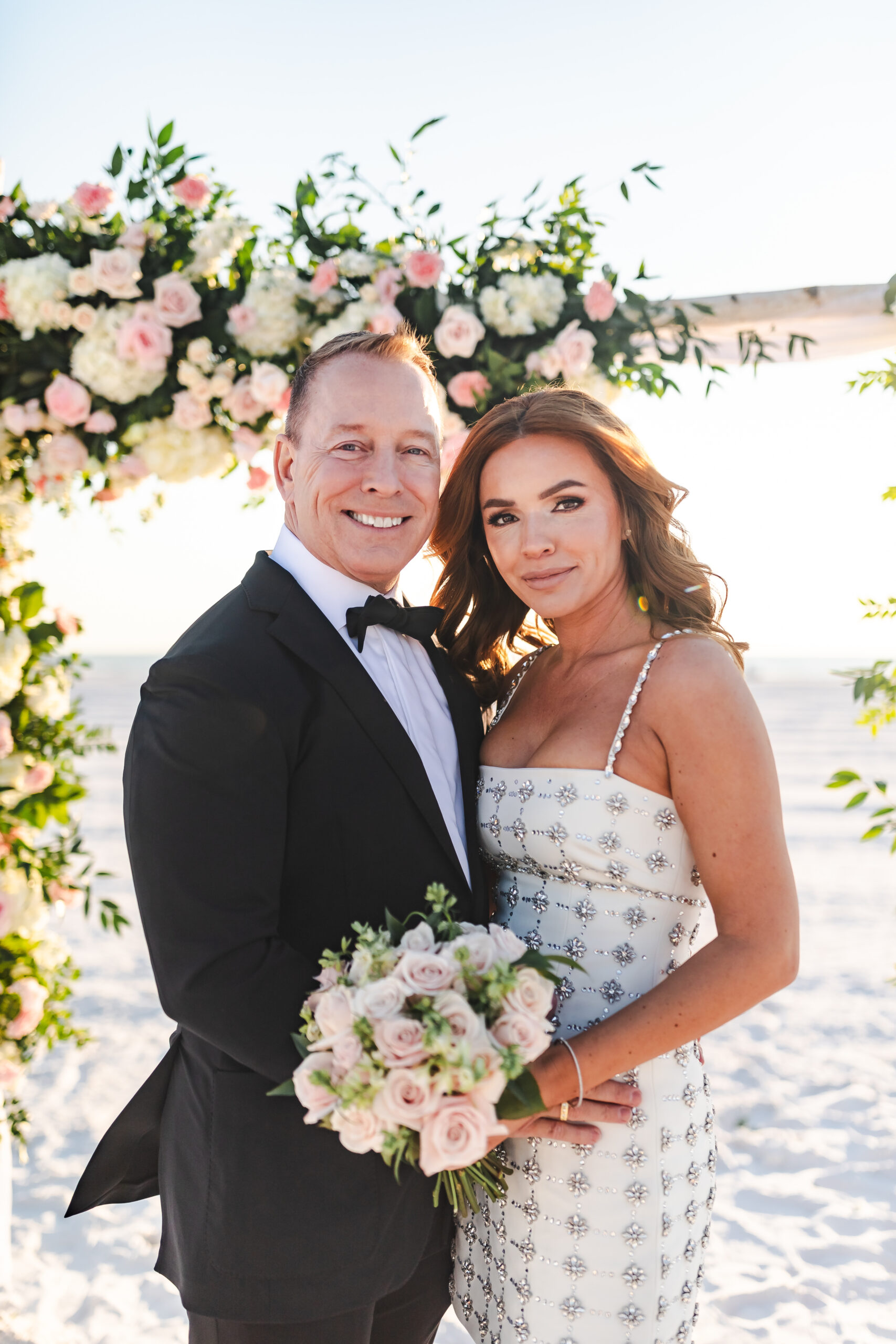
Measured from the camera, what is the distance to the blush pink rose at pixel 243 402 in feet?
12.3

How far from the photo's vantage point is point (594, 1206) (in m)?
2.18

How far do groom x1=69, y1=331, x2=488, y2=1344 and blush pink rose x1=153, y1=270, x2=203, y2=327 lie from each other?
1502mm

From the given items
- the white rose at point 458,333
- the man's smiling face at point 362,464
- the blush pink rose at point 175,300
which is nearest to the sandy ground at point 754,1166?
the man's smiling face at point 362,464

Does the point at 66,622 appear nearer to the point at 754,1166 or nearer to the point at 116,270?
the point at 116,270

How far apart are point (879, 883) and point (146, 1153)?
10.3 meters

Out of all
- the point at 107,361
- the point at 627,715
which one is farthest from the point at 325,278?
the point at 627,715

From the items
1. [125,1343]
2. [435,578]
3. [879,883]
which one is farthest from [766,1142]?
[879,883]

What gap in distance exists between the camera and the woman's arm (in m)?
2.05

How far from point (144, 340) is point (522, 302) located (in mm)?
1432

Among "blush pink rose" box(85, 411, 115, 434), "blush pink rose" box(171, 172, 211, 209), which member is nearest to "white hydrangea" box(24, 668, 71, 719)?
"blush pink rose" box(85, 411, 115, 434)

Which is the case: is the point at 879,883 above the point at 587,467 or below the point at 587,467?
below

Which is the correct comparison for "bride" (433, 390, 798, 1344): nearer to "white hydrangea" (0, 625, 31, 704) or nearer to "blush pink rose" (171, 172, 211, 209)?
"blush pink rose" (171, 172, 211, 209)

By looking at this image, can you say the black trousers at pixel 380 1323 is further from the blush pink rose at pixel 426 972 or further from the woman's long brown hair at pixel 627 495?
the woman's long brown hair at pixel 627 495

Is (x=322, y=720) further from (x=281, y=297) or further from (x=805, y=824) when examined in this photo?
(x=805, y=824)
